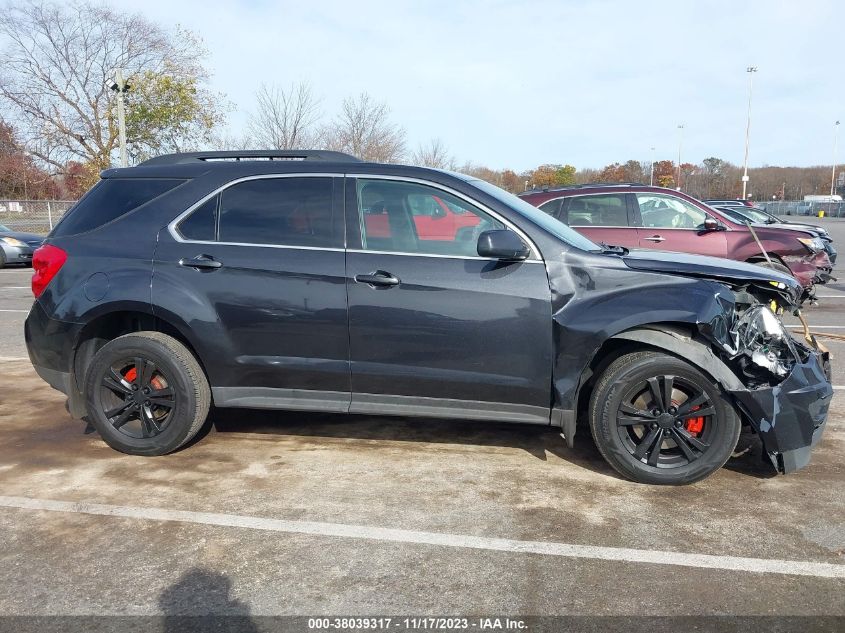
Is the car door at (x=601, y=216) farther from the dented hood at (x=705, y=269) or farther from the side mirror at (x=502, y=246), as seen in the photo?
the side mirror at (x=502, y=246)

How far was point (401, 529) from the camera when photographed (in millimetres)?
3404

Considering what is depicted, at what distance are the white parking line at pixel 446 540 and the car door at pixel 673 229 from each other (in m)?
6.75

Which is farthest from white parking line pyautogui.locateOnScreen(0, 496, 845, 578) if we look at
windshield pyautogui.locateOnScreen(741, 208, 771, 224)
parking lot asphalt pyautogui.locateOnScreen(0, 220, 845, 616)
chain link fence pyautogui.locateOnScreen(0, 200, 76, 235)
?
chain link fence pyautogui.locateOnScreen(0, 200, 76, 235)

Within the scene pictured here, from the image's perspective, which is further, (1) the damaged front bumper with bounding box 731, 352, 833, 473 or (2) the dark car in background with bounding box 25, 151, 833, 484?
(2) the dark car in background with bounding box 25, 151, 833, 484

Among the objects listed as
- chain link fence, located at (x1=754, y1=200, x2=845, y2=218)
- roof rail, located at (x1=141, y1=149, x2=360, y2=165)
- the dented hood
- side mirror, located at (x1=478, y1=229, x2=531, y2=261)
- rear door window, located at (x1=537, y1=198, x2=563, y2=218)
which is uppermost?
chain link fence, located at (x1=754, y1=200, x2=845, y2=218)

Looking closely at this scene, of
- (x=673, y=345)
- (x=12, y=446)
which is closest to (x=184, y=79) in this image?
(x=12, y=446)

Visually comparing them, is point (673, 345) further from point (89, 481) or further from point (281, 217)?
point (89, 481)

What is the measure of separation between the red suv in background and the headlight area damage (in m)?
5.50

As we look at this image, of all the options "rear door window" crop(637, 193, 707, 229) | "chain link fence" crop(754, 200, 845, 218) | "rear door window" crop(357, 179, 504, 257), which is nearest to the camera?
"rear door window" crop(357, 179, 504, 257)

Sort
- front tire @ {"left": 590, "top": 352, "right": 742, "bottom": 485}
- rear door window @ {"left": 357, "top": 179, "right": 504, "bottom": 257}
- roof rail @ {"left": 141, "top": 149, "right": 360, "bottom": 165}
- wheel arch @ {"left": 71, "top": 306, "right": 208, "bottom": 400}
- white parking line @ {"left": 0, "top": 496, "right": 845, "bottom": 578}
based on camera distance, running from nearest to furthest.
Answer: white parking line @ {"left": 0, "top": 496, "right": 845, "bottom": 578} < front tire @ {"left": 590, "top": 352, "right": 742, "bottom": 485} < rear door window @ {"left": 357, "top": 179, "right": 504, "bottom": 257} < wheel arch @ {"left": 71, "top": 306, "right": 208, "bottom": 400} < roof rail @ {"left": 141, "top": 149, "right": 360, "bottom": 165}

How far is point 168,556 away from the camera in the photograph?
10.3 feet

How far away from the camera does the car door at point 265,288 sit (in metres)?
4.10

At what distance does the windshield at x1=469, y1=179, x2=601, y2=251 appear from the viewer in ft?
13.5

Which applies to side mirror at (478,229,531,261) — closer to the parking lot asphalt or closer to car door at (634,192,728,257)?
the parking lot asphalt
